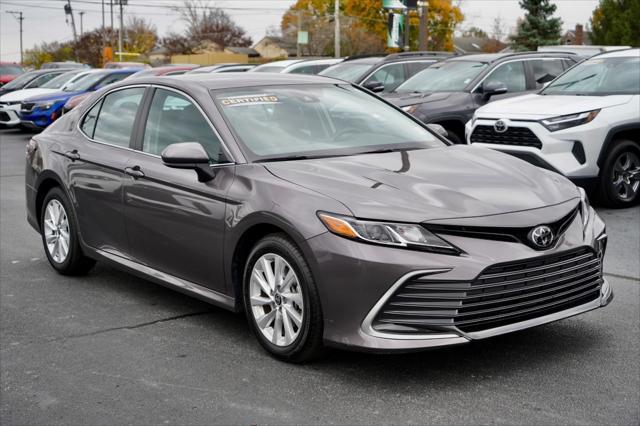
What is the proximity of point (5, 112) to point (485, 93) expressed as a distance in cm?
1462

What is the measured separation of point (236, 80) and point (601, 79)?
6.01m

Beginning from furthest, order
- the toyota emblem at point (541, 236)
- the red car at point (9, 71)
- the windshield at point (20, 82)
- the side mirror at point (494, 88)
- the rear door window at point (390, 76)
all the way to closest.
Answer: the red car at point (9, 71) < the windshield at point (20, 82) < the rear door window at point (390, 76) < the side mirror at point (494, 88) < the toyota emblem at point (541, 236)

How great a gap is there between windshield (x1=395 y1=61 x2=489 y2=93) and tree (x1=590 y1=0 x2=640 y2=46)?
3510 cm

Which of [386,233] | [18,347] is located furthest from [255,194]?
[18,347]

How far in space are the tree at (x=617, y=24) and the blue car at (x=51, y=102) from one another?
105 feet

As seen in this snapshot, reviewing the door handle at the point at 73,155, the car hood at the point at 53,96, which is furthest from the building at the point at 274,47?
the door handle at the point at 73,155

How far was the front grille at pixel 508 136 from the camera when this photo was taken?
9.84 meters

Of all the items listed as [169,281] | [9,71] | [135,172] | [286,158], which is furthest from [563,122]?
[9,71]

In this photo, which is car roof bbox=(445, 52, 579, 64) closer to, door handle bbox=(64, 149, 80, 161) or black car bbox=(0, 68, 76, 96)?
door handle bbox=(64, 149, 80, 161)

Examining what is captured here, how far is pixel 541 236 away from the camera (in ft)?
14.8

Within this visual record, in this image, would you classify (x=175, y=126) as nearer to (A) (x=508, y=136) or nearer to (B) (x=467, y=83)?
(A) (x=508, y=136)

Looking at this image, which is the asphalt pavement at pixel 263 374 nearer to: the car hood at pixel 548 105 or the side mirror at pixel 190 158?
the side mirror at pixel 190 158

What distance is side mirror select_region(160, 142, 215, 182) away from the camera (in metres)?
5.17

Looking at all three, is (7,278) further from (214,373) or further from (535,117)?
(535,117)
